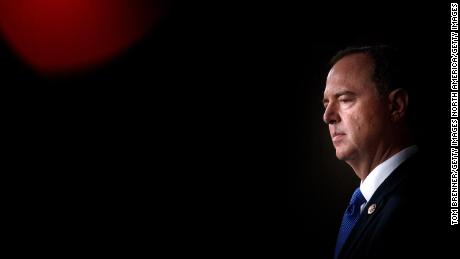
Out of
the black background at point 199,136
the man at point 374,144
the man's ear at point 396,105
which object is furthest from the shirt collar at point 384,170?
the black background at point 199,136

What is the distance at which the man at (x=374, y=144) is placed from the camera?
3.22 ft

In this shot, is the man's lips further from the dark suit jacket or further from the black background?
the black background

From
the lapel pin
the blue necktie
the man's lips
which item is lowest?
the blue necktie

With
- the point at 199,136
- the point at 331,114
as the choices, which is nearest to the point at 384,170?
the point at 331,114

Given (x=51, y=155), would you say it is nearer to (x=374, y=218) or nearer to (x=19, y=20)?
(x=19, y=20)

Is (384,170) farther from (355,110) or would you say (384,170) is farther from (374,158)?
(355,110)

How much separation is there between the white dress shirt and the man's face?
0.07 meters

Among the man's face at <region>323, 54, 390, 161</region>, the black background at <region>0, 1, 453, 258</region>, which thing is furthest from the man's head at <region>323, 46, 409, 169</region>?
the black background at <region>0, 1, 453, 258</region>

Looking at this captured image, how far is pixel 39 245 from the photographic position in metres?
1.57

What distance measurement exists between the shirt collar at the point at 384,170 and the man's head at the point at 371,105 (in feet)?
0.13

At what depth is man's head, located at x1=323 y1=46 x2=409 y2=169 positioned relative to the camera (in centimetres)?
117

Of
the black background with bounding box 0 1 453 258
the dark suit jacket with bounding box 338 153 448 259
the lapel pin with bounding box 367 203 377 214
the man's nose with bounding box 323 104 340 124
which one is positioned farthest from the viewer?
the black background with bounding box 0 1 453 258

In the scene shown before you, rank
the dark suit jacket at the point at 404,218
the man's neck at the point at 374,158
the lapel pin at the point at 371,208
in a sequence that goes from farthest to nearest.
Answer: the man's neck at the point at 374,158 → the lapel pin at the point at 371,208 → the dark suit jacket at the point at 404,218

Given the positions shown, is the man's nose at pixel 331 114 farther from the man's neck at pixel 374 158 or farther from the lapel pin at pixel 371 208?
the lapel pin at pixel 371 208
